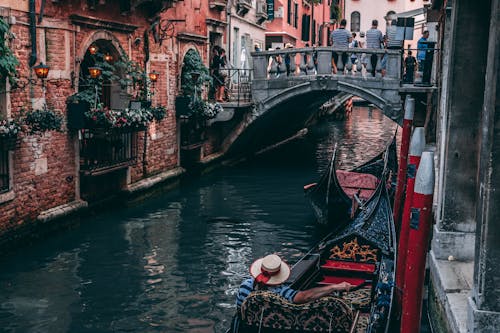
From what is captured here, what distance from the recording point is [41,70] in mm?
7207

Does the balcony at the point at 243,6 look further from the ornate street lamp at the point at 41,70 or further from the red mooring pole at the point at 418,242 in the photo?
the red mooring pole at the point at 418,242

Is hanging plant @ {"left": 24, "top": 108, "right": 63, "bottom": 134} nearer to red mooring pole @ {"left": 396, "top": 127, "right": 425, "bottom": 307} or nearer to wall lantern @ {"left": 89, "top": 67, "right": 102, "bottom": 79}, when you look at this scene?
wall lantern @ {"left": 89, "top": 67, "right": 102, "bottom": 79}

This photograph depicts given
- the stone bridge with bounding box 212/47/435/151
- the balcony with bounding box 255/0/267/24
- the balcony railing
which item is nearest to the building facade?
the balcony with bounding box 255/0/267/24

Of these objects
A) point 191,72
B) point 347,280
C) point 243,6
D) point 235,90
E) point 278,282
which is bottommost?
point 347,280

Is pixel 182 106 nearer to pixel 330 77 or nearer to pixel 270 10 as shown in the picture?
pixel 330 77

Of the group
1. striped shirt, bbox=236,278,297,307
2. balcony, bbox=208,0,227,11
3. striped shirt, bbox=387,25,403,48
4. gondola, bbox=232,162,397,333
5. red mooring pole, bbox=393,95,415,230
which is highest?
balcony, bbox=208,0,227,11

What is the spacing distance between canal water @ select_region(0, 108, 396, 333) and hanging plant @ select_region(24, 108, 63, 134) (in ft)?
3.91

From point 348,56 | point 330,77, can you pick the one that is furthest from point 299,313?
point 348,56

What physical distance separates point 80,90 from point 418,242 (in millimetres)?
5659

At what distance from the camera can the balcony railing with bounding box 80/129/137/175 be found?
838cm

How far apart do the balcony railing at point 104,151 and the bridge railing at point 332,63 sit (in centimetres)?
384

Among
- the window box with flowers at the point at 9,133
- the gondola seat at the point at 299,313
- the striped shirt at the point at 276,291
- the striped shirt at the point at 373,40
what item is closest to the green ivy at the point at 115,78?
the window box with flowers at the point at 9,133

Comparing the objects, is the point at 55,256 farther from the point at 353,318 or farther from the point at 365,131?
the point at 365,131

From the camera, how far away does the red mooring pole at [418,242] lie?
4016mm
